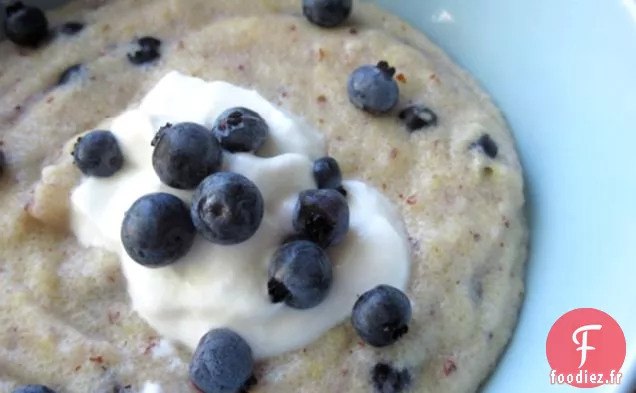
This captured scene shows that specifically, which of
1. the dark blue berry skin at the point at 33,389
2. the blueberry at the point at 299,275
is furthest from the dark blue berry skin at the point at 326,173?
the dark blue berry skin at the point at 33,389

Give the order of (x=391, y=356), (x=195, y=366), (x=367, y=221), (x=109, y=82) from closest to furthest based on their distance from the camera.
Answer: (x=195, y=366) < (x=391, y=356) < (x=367, y=221) < (x=109, y=82)

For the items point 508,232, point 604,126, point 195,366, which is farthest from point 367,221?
point 604,126

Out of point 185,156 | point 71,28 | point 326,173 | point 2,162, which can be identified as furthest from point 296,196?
point 71,28

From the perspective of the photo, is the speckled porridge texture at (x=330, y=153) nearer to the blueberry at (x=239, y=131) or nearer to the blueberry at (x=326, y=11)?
the blueberry at (x=326, y=11)

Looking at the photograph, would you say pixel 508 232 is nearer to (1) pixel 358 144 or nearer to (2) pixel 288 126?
→ (1) pixel 358 144

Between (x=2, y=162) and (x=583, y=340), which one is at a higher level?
(x=583, y=340)

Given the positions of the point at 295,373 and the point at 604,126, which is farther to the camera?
the point at 604,126

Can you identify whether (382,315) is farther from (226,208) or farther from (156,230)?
(156,230)
